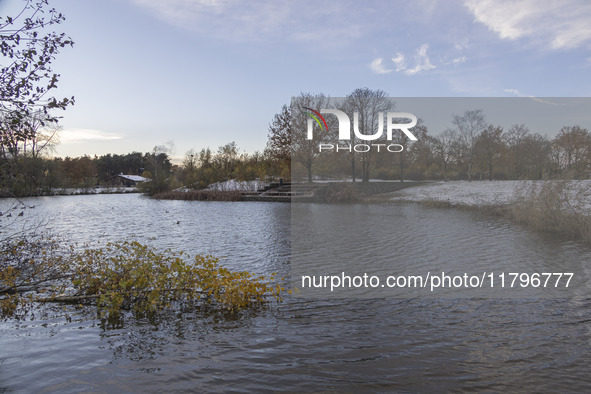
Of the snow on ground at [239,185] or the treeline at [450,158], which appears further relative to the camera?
the snow on ground at [239,185]

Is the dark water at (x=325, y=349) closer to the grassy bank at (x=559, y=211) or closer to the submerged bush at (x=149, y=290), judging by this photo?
the submerged bush at (x=149, y=290)

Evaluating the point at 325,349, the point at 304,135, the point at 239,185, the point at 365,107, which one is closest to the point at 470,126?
the point at 365,107

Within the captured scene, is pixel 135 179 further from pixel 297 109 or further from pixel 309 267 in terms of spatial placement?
pixel 309 267

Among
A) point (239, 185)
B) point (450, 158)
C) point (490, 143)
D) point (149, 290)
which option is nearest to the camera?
point (149, 290)

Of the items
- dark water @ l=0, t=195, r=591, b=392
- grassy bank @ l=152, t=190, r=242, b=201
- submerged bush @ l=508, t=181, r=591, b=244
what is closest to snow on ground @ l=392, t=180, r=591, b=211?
submerged bush @ l=508, t=181, r=591, b=244

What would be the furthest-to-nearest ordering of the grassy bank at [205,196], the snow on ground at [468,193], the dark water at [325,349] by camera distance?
the grassy bank at [205,196]
the snow on ground at [468,193]
the dark water at [325,349]

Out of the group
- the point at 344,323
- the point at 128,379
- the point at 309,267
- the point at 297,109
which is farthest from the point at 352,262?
the point at 297,109


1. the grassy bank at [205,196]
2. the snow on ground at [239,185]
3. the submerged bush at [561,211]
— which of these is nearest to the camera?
the submerged bush at [561,211]

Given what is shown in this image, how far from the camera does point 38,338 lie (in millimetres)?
6426

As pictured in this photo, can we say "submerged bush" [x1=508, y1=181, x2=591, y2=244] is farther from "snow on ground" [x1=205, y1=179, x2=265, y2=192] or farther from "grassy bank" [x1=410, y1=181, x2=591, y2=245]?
"snow on ground" [x1=205, y1=179, x2=265, y2=192]

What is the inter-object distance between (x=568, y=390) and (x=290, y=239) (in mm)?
12083

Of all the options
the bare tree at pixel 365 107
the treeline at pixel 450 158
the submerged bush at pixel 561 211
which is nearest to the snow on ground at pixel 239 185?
the treeline at pixel 450 158

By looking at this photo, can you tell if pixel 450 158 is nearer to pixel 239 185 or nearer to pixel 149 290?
pixel 239 185

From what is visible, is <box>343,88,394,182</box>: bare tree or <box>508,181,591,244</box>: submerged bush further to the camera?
<box>343,88,394,182</box>: bare tree
